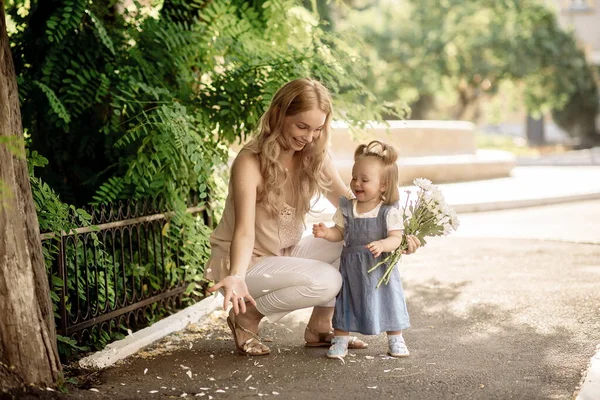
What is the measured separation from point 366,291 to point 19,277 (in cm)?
198

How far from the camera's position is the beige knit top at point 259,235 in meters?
5.48

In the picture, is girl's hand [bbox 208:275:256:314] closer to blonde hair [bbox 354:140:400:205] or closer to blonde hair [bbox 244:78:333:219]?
blonde hair [bbox 244:78:333:219]

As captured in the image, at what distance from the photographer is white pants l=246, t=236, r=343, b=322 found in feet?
17.3

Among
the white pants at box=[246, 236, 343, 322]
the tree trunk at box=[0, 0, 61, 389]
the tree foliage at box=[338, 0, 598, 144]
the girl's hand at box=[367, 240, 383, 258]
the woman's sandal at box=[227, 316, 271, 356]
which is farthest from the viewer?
the tree foliage at box=[338, 0, 598, 144]

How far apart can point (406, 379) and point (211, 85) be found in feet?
9.65

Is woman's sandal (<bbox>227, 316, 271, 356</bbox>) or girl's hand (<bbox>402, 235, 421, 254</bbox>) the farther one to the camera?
woman's sandal (<bbox>227, 316, 271, 356</bbox>)

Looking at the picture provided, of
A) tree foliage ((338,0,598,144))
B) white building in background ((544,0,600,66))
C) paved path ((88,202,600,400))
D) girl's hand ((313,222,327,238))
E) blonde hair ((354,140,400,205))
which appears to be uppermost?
white building in background ((544,0,600,66))

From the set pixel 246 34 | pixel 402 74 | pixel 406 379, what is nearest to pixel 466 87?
pixel 402 74

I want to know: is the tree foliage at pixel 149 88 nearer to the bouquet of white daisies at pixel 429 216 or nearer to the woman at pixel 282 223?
the woman at pixel 282 223

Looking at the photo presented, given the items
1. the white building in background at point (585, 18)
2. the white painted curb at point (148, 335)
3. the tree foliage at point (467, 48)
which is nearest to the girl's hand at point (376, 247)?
the white painted curb at point (148, 335)

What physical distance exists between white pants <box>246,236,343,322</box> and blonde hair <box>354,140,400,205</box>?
1.90 ft

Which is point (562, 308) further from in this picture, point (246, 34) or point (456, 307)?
point (246, 34)

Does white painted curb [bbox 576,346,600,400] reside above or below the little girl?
below

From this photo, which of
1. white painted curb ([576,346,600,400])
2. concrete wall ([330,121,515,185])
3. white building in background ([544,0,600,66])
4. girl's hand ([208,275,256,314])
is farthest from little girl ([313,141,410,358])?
white building in background ([544,0,600,66])
